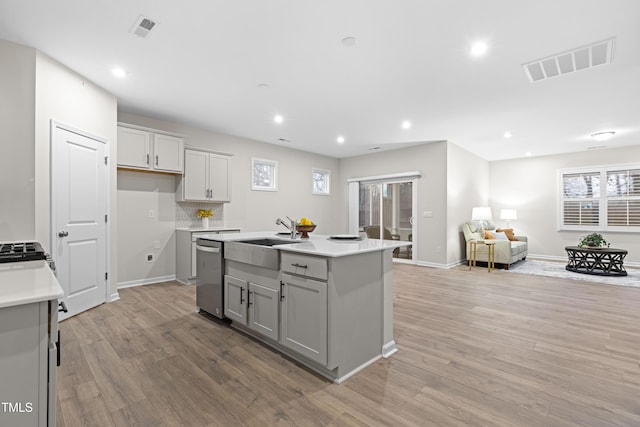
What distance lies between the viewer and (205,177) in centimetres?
516

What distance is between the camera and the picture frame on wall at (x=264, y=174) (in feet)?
20.8

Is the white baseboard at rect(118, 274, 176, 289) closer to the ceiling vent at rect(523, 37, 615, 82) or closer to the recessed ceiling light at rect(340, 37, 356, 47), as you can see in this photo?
the recessed ceiling light at rect(340, 37, 356, 47)

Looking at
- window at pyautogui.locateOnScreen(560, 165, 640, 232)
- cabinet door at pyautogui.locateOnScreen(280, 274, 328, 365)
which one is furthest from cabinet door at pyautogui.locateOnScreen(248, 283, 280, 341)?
window at pyautogui.locateOnScreen(560, 165, 640, 232)

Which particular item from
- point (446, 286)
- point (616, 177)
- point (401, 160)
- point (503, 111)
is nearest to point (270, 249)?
point (446, 286)

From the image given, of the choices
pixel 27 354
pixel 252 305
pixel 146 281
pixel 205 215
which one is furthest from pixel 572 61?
pixel 146 281

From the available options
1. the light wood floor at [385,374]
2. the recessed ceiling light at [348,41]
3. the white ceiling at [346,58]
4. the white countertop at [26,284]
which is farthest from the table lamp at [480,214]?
the white countertop at [26,284]

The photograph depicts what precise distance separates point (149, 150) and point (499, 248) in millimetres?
6574

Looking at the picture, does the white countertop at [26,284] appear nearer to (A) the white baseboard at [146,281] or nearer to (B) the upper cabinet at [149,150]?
(B) the upper cabinet at [149,150]

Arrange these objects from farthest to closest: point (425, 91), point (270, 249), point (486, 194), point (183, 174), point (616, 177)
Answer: point (486, 194) < point (616, 177) < point (183, 174) < point (425, 91) < point (270, 249)

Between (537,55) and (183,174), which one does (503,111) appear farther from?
(183,174)

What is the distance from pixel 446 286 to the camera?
4.75 m

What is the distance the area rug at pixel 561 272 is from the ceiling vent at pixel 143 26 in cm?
661

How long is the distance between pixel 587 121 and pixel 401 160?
3251 millimetres

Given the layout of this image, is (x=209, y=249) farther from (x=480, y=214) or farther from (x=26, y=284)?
(x=480, y=214)
